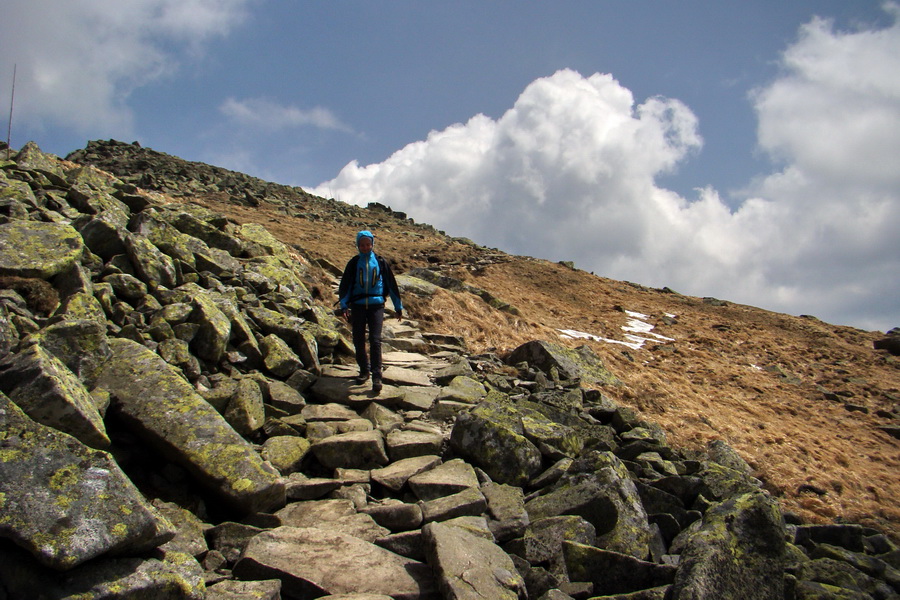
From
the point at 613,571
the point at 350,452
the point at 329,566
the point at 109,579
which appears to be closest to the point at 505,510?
the point at 613,571

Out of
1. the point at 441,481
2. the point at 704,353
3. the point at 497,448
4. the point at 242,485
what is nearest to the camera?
the point at 242,485

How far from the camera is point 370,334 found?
10.5 metres

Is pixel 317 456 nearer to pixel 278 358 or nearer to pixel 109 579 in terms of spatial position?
pixel 278 358

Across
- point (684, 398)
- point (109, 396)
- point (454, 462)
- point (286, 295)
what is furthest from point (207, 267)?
point (684, 398)

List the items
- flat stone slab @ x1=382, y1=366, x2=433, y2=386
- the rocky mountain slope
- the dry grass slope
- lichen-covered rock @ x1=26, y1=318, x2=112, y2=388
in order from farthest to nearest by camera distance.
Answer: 1. the dry grass slope
2. flat stone slab @ x1=382, y1=366, x2=433, y2=386
3. lichen-covered rock @ x1=26, y1=318, x2=112, y2=388
4. the rocky mountain slope

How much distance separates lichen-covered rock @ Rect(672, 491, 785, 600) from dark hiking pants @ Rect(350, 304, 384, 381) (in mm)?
6114

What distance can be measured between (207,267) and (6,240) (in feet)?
13.1

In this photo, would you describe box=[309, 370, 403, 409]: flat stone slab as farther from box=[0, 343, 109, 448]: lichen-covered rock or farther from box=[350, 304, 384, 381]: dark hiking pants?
box=[0, 343, 109, 448]: lichen-covered rock

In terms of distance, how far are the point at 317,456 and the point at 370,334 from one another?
3213 mm

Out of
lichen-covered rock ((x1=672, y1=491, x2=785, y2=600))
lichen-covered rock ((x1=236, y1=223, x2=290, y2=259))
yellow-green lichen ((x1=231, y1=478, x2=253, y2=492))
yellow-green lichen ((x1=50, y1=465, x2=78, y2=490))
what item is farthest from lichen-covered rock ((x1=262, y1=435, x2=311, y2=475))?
lichen-covered rock ((x1=236, y1=223, x2=290, y2=259))

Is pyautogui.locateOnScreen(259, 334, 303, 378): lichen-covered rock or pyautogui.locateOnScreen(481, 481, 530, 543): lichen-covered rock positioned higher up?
pyautogui.locateOnScreen(259, 334, 303, 378): lichen-covered rock

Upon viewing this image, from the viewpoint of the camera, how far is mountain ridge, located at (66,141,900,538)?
1479cm

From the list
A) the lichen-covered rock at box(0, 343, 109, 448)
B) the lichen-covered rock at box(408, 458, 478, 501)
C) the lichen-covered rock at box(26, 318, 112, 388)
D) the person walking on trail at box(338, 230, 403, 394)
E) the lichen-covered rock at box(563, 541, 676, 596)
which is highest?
the person walking on trail at box(338, 230, 403, 394)

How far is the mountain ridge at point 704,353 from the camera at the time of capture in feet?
48.5
